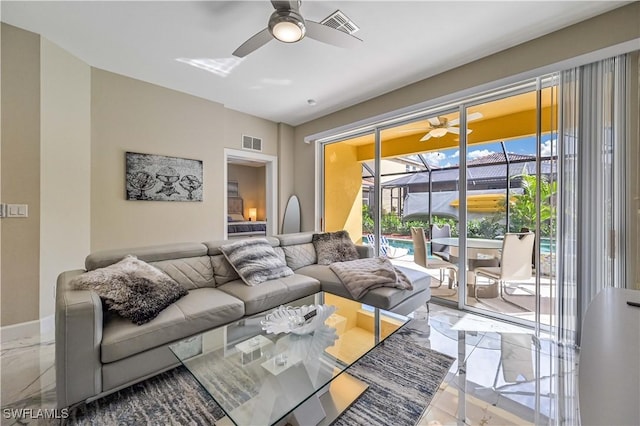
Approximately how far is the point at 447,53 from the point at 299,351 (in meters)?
3.14

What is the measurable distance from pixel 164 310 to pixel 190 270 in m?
0.63

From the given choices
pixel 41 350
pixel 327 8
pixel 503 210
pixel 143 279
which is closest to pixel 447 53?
pixel 327 8

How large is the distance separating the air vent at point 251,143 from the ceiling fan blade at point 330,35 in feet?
9.09

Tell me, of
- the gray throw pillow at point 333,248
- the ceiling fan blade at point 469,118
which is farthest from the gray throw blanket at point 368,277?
the ceiling fan blade at point 469,118

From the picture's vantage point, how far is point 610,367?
740mm

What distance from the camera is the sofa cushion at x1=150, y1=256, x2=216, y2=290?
2.36m

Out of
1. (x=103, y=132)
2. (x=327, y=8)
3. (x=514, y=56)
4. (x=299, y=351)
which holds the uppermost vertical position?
(x=327, y=8)

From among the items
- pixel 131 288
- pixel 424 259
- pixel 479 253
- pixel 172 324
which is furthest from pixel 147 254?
pixel 479 253

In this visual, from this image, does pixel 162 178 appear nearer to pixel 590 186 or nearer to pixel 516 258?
pixel 516 258

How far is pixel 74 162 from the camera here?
288cm

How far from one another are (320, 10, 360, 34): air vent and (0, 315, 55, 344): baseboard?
12.9 ft

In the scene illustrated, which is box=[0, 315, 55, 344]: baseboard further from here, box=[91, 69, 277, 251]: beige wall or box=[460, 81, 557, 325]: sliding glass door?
box=[460, 81, 557, 325]: sliding glass door

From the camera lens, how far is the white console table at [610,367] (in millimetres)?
566

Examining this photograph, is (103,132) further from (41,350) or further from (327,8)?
(327,8)
